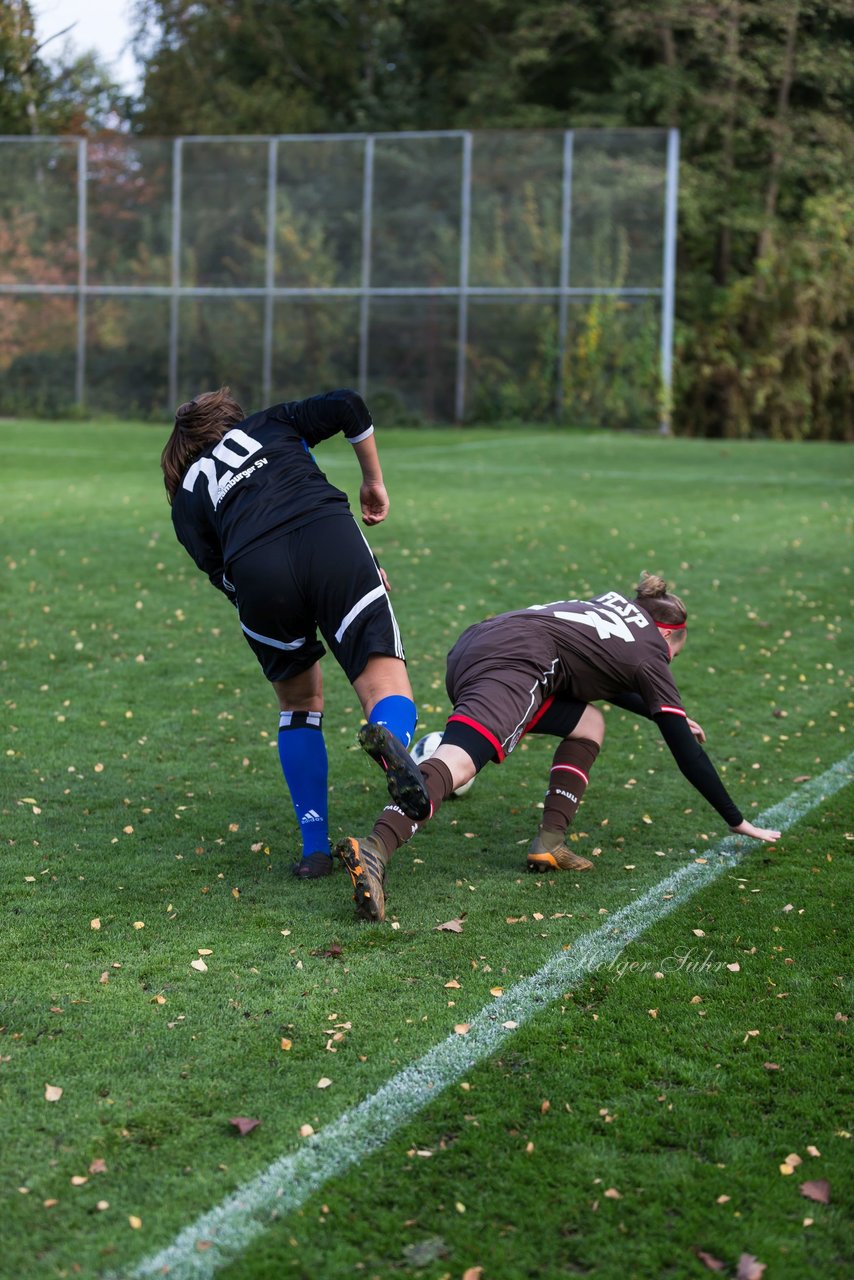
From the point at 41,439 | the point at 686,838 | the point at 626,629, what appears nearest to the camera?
the point at 626,629

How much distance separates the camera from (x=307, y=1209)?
2.72m

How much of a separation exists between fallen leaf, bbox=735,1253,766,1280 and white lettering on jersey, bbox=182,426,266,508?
110 inches

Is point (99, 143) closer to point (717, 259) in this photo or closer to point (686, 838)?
point (717, 259)

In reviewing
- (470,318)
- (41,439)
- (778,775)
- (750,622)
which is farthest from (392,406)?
(778,775)

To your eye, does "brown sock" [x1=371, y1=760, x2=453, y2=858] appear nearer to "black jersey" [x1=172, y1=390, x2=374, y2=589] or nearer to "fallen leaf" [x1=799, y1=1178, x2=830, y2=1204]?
"black jersey" [x1=172, y1=390, x2=374, y2=589]

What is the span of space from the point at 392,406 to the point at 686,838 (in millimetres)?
23942

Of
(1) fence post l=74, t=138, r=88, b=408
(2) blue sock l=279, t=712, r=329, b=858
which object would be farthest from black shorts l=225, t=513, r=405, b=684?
(1) fence post l=74, t=138, r=88, b=408

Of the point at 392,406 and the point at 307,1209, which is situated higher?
the point at 392,406

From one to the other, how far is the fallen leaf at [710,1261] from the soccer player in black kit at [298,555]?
1.63 metres

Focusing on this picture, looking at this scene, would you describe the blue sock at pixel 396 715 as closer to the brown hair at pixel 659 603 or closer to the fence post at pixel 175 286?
the brown hair at pixel 659 603

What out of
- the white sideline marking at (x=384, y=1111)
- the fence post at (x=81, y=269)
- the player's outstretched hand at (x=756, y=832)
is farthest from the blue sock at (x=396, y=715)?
the fence post at (x=81, y=269)

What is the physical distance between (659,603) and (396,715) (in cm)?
130

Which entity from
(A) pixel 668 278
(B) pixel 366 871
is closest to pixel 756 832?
(B) pixel 366 871

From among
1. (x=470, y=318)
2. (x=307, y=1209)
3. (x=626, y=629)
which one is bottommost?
(x=307, y=1209)
